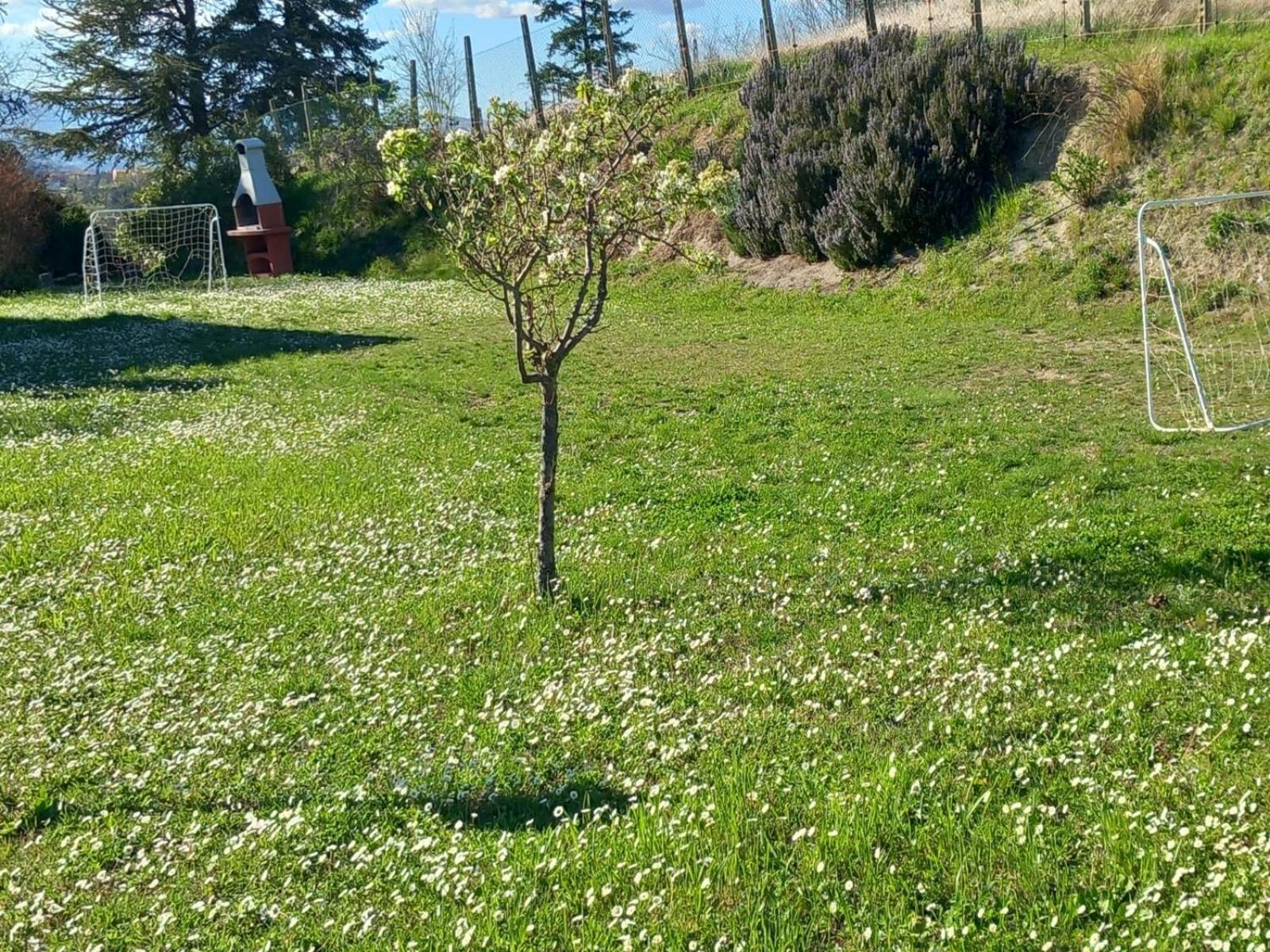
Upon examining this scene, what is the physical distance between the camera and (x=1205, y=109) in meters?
Result: 17.0

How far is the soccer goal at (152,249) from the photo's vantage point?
3119 centimetres

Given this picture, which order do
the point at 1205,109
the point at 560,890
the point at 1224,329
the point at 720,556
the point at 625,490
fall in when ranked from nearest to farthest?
the point at 560,890 → the point at 720,556 → the point at 625,490 → the point at 1224,329 → the point at 1205,109

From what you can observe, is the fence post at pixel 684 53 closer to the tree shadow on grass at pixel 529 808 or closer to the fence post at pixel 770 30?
the fence post at pixel 770 30

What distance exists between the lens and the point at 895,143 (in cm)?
1934

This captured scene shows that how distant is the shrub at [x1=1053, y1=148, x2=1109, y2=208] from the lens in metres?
17.3

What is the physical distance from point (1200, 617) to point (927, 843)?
259cm

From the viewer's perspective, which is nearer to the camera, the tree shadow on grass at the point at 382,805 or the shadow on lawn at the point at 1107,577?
the tree shadow on grass at the point at 382,805

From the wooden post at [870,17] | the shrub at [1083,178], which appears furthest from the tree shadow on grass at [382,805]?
the wooden post at [870,17]

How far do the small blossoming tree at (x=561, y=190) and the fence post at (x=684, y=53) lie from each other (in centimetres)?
2444

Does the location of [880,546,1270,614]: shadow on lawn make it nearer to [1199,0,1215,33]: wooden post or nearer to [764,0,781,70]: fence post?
[1199,0,1215,33]: wooden post

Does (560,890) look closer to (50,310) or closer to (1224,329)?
(1224,329)

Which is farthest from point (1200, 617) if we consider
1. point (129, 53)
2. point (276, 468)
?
point (129, 53)

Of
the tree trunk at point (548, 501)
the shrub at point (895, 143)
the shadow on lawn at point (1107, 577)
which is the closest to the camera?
the shadow on lawn at point (1107, 577)

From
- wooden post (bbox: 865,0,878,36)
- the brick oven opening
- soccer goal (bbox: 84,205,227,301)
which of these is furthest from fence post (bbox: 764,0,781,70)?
the brick oven opening
